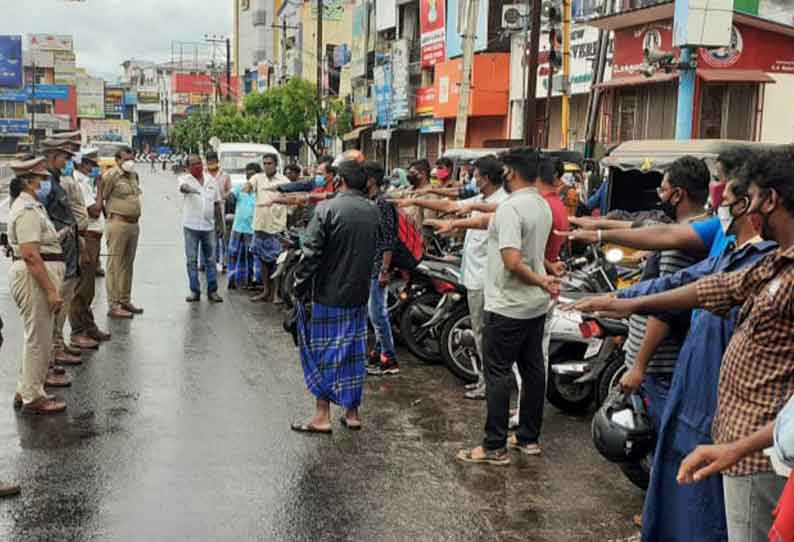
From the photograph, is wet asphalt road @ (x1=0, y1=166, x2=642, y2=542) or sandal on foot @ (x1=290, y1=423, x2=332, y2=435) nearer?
wet asphalt road @ (x1=0, y1=166, x2=642, y2=542)

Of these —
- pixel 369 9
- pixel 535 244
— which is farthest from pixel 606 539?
pixel 369 9

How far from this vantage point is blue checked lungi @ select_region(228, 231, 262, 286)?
44.4 ft

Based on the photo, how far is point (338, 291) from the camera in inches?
256

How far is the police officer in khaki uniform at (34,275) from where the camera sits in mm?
6469

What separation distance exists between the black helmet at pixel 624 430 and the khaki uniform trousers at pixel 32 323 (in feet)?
13.2

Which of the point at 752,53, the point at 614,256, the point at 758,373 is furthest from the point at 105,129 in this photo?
the point at 758,373

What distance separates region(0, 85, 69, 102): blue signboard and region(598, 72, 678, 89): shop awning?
345ft

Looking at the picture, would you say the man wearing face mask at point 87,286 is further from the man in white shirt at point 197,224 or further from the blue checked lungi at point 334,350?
the blue checked lungi at point 334,350

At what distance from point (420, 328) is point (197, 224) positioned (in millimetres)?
4230

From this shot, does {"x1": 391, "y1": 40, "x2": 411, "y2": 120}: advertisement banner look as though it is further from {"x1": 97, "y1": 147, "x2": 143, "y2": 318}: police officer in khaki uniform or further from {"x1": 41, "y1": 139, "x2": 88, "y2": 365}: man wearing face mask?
{"x1": 41, "y1": 139, "x2": 88, "y2": 365}: man wearing face mask

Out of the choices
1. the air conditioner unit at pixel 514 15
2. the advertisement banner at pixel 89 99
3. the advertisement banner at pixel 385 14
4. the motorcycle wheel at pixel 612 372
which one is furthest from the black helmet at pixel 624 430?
the advertisement banner at pixel 89 99

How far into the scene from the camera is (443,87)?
3506 cm

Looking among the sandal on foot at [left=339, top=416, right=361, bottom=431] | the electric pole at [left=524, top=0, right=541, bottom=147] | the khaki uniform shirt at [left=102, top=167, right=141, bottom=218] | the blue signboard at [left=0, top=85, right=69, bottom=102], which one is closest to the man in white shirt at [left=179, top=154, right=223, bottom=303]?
the khaki uniform shirt at [left=102, top=167, right=141, bottom=218]

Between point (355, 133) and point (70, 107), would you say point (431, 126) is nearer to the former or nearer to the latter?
point (355, 133)
